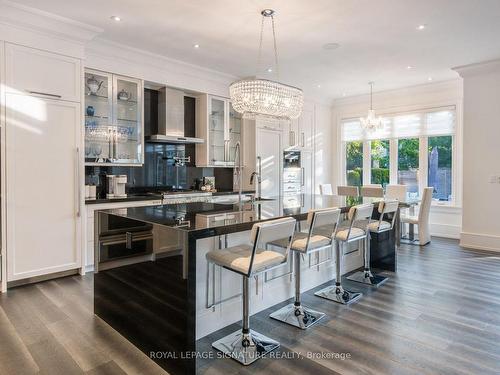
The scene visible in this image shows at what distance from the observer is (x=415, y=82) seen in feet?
21.6

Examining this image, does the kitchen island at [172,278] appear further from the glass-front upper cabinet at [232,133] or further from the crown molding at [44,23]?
the glass-front upper cabinet at [232,133]

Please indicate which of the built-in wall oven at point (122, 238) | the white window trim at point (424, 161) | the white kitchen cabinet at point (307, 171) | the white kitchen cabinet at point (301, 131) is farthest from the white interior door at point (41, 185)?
the white window trim at point (424, 161)

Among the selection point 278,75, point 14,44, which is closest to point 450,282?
point 278,75

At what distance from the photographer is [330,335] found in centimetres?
266

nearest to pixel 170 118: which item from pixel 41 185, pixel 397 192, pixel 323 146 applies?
pixel 41 185

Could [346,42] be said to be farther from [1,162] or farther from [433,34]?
[1,162]

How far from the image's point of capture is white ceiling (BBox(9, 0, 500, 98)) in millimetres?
3496

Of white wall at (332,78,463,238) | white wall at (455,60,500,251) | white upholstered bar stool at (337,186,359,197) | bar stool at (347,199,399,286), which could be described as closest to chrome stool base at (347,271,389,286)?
bar stool at (347,199,399,286)

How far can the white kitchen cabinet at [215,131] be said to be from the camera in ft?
18.8

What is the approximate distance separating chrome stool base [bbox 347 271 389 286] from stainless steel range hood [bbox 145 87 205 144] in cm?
319

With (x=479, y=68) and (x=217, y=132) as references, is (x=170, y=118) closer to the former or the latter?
(x=217, y=132)

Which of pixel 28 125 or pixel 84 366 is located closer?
pixel 84 366

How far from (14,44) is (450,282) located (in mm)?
5493

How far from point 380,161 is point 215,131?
3981mm
